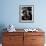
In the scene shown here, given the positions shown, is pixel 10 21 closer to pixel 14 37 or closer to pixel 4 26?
pixel 4 26

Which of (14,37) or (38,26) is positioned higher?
(38,26)

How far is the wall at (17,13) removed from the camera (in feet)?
13.9

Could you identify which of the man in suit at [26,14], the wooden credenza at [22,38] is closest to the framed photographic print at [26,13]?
the man in suit at [26,14]

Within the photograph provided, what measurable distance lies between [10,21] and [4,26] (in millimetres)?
250

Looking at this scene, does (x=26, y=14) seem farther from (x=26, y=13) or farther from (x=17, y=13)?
(x=17, y=13)

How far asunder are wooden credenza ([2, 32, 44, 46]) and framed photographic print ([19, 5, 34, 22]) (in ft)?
2.11

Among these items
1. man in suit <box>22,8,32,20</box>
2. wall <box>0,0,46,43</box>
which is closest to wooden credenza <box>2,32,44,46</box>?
wall <box>0,0,46,43</box>

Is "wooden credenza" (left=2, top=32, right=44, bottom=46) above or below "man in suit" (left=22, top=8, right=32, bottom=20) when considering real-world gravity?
below

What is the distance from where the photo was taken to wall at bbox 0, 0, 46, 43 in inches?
167

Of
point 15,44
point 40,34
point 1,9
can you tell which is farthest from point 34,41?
point 1,9

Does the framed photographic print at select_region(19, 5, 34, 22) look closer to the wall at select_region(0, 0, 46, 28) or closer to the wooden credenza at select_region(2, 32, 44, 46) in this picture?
the wall at select_region(0, 0, 46, 28)

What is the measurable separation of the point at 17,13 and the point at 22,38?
0.90 metres

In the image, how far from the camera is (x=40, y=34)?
3.78 m

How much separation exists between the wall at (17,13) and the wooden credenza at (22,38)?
1.86 ft
